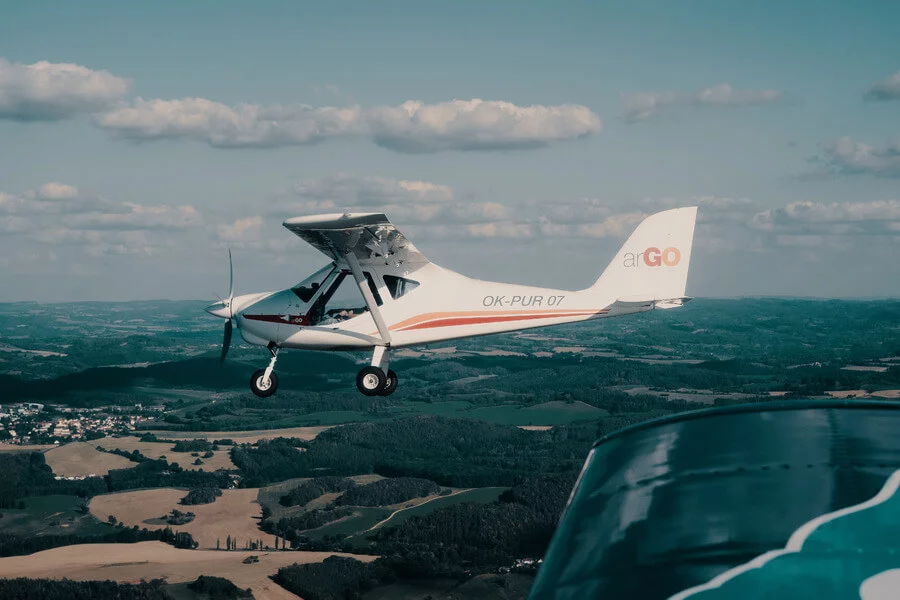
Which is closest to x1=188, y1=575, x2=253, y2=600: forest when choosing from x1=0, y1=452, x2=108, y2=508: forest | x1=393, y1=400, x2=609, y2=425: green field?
x1=0, y1=452, x2=108, y2=508: forest

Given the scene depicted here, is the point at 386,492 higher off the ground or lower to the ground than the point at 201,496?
lower

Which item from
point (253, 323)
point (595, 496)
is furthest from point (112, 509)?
point (595, 496)

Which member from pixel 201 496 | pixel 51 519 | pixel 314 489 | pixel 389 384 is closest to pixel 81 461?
pixel 51 519

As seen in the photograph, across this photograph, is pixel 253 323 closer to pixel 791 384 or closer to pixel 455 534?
pixel 455 534

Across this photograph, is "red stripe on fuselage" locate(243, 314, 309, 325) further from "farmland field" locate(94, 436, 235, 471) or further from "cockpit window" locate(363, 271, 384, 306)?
"farmland field" locate(94, 436, 235, 471)

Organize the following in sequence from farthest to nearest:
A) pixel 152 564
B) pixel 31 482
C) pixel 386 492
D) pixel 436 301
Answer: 1. pixel 31 482
2. pixel 386 492
3. pixel 152 564
4. pixel 436 301

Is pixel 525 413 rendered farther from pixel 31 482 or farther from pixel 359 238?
pixel 359 238

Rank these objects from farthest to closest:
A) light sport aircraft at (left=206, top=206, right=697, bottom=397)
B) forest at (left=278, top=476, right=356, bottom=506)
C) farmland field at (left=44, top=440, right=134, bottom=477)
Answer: farmland field at (left=44, top=440, right=134, bottom=477) → forest at (left=278, top=476, right=356, bottom=506) → light sport aircraft at (left=206, top=206, right=697, bottom=397)
